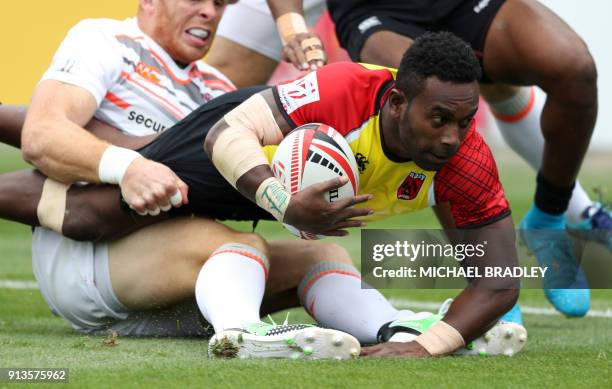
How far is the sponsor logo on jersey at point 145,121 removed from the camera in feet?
15.7

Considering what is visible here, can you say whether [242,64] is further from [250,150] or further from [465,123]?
[465,123]

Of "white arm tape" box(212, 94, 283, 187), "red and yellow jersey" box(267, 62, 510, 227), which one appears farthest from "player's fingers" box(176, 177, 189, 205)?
"red and yellow jersey" box(267, 62, 510, 227)

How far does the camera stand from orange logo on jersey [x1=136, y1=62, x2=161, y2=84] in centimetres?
488

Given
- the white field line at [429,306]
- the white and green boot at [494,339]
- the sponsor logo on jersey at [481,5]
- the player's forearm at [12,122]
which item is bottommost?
the white field line at [429,306]

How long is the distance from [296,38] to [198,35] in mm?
538

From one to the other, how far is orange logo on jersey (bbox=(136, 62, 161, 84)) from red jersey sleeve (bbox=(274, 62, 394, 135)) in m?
1.13

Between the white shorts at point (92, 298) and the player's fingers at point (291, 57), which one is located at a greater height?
the player's fingers at point (291, 57)

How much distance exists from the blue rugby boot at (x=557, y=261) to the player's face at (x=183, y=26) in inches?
72.3

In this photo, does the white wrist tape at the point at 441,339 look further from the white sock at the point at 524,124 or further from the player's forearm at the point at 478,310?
→ the white sock at the point at 524,124

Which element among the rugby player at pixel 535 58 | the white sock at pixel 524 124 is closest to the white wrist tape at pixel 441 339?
the rugby player at pixel 535 58

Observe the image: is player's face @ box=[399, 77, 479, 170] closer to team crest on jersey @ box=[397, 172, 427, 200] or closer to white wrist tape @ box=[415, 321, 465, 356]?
team crest on jersey @ box=[397, 172, 427, 200]

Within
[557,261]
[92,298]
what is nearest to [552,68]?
[557,261]

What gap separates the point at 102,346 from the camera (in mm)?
3951

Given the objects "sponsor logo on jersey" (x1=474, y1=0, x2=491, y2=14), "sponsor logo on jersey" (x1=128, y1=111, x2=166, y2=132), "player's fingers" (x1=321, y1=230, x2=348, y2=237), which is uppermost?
"sponsor logo on jersey" (x1=474, y1=0, x2=491, y2=14)
